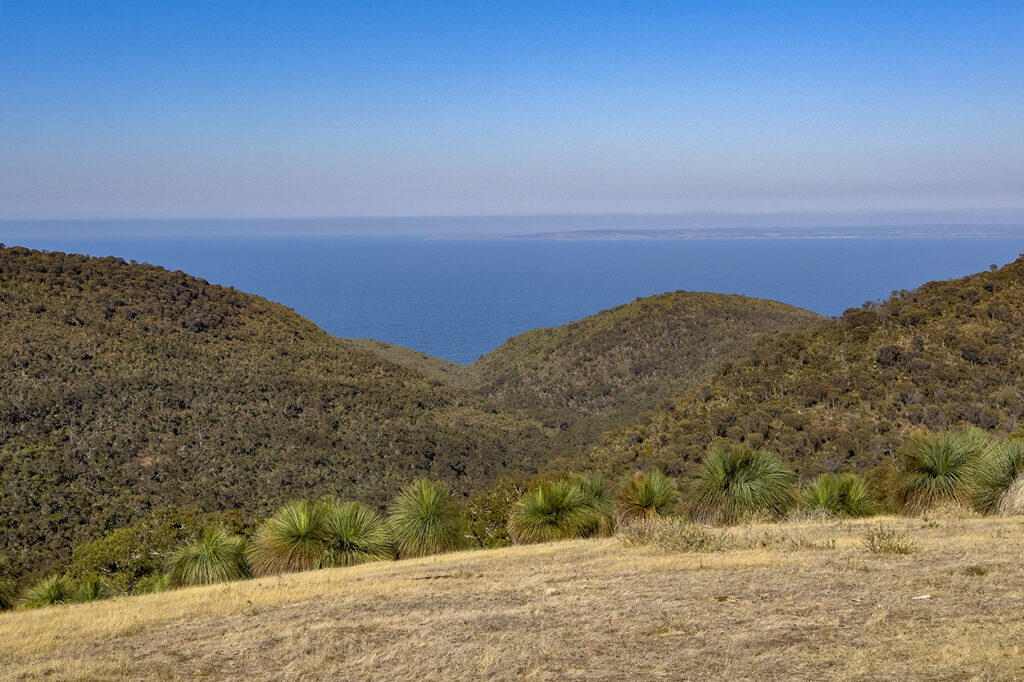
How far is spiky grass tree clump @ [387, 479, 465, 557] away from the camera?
13.8m

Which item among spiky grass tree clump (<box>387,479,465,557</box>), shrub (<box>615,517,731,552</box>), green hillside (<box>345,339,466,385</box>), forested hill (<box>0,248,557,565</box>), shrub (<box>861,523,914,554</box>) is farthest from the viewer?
green hillside (<box>345,339,466,385</box>)

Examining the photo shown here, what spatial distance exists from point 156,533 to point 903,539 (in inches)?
681

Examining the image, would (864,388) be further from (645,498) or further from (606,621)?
(606,621)

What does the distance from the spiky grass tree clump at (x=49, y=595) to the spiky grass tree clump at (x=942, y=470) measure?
1473cm

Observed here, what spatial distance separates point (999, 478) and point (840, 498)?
8.38 feet

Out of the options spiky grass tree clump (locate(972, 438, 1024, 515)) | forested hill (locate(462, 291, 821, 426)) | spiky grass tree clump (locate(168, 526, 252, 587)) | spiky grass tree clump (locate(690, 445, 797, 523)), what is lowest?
forested hill (locate(462, 291, 821, 426))

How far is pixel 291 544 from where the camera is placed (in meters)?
13.2

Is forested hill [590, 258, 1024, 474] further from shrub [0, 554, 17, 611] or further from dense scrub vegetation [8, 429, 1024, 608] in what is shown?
shrub [0, 554, 17, 611]

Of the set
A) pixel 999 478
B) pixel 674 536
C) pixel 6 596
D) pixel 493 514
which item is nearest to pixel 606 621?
pixel 674 536

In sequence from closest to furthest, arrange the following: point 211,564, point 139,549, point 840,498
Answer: point 211,564
point 840,498
point 139,549

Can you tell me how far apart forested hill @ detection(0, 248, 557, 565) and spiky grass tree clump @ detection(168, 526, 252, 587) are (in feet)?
40.3

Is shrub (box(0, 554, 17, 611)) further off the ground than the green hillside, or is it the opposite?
shrub (box(0, 554, 17, 611))

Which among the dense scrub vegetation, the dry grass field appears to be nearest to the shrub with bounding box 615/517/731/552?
the dense scrub vegetation

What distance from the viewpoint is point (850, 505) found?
1405 cm
